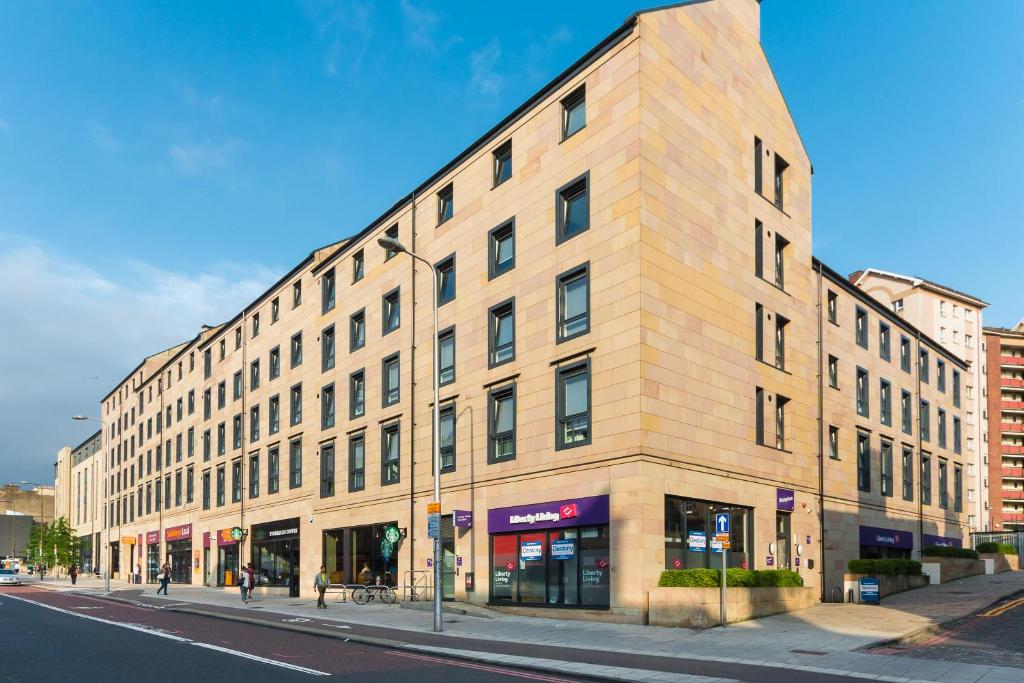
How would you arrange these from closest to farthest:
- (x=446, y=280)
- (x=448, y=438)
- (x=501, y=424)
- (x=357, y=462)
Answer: (x=501, y=424) → (x=448, y=438) → (x=446, y=280) → (x=357, y=462)

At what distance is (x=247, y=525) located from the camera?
5550 centimetres

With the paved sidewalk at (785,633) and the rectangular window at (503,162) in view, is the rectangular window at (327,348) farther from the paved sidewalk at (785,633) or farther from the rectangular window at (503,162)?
the rectangular window at (503,162)

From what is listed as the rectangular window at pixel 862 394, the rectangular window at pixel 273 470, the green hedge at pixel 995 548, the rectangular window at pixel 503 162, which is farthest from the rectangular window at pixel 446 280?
the green hedge at pixel 995 548

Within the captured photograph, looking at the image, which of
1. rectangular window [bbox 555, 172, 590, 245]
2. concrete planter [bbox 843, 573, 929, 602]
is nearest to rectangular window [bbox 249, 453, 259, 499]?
rectangular window [bbox 555, 172, 590, 245]

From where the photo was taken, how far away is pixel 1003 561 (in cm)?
4912

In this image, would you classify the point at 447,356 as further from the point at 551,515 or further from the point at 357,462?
the point at 551,515

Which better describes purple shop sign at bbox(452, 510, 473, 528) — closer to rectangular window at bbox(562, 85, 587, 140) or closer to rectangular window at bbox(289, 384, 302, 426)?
rectangular window at bbox(562, 85, 587, 140)

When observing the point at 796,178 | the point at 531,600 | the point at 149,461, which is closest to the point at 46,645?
the point at 531,600

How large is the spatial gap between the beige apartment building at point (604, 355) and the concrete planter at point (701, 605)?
0.69 metres

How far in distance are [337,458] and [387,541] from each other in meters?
6.77

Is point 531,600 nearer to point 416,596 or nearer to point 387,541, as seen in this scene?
point 416,596

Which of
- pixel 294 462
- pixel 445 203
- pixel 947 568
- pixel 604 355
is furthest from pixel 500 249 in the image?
pixel 947 568

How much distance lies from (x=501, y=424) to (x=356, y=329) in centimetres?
1388

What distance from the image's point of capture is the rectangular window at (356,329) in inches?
1713
